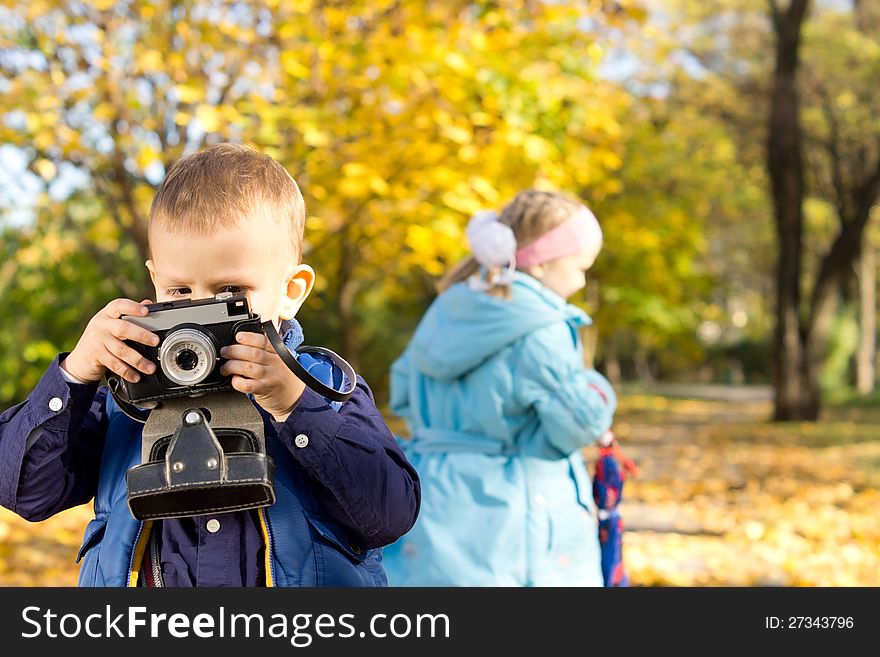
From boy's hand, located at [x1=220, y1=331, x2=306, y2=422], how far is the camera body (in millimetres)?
14

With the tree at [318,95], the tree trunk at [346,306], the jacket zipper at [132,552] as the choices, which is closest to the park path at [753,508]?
the tree at [318,95]

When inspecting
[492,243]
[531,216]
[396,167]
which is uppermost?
[396,167]

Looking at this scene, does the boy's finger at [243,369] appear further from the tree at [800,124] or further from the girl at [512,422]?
the tree at [800,124]

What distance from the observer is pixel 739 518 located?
28.6 feet

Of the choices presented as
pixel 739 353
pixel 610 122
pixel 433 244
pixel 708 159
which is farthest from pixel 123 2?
pixel 739 353

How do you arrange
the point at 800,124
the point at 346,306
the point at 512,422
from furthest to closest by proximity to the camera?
the point at 800,124 → the point at 346,306 → the point at 512,422

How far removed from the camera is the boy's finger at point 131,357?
1688mm

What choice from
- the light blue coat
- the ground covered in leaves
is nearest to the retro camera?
the light blue coat

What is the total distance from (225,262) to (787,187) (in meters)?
15.7

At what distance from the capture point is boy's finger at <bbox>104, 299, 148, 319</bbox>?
1.69 metres

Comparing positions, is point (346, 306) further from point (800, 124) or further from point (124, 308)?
point (124, 308)

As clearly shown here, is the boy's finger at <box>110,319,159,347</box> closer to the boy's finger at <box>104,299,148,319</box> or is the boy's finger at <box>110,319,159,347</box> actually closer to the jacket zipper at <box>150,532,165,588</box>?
the boy's finger at <box>104,299,148,319</box>

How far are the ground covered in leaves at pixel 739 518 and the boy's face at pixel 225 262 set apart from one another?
4.94 m

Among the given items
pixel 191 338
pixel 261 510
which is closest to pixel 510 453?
pixel 261 510
